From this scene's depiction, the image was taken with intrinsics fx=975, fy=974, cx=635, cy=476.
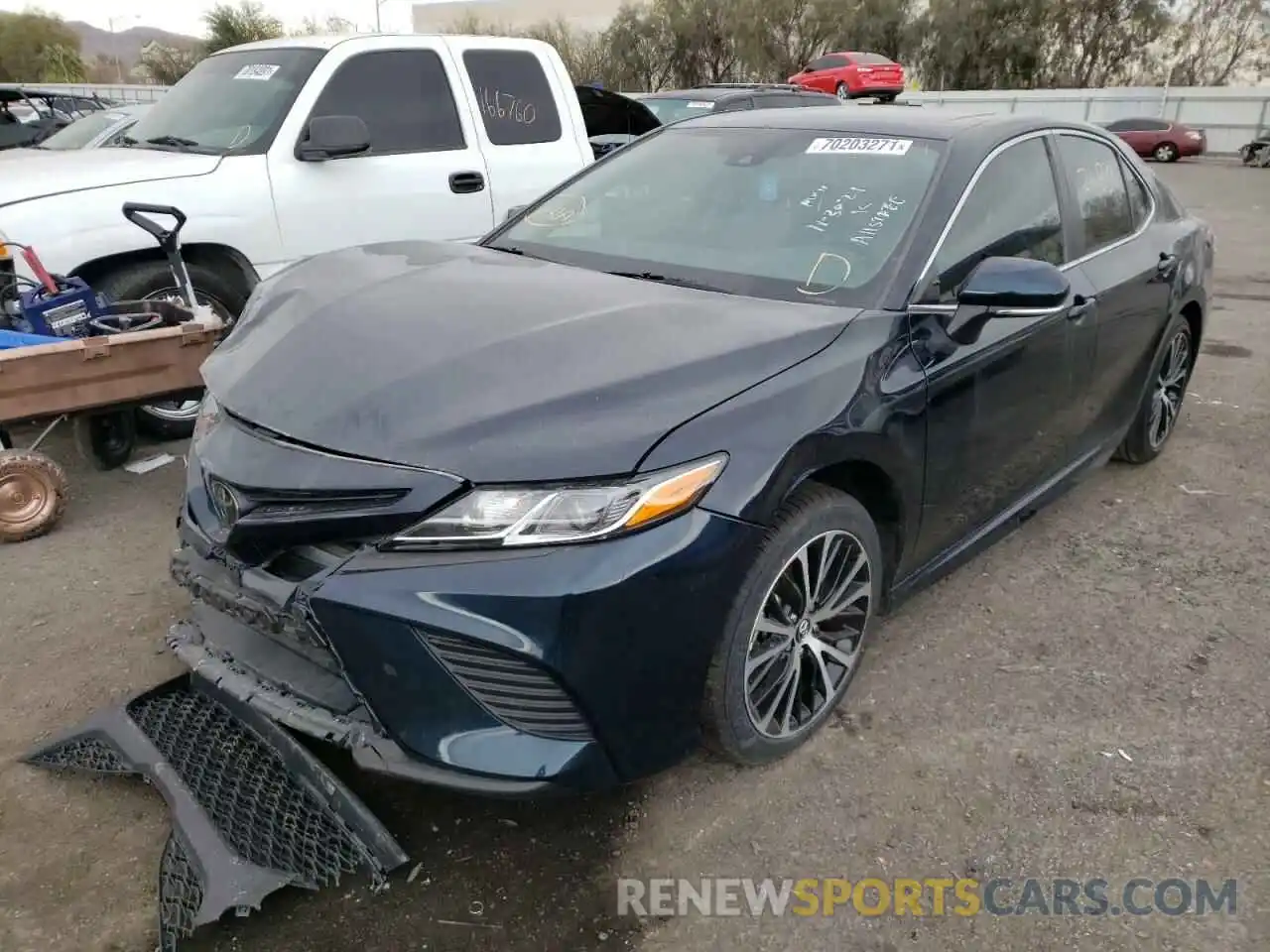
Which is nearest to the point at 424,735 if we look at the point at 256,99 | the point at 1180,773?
the point at 1180,773

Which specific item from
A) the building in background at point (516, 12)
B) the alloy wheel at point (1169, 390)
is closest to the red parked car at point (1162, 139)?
the alloy wheel at point (1169, 390)

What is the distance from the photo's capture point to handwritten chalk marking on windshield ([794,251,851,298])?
2.82 metres

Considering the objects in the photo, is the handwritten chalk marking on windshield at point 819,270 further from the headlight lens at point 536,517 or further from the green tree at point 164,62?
the green tree at point 164,62

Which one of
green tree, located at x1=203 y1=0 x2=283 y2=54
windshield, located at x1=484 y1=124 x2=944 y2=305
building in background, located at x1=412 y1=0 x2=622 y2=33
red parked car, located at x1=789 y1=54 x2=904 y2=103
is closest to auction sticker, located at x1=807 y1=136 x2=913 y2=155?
windshield, located at x1=484 y1=124 x2=944 y2=305

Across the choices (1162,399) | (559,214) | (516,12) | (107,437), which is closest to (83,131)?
(107,437)

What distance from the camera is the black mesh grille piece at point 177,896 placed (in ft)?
6.80

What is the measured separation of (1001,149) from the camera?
10.6 ft

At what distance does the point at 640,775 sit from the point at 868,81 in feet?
98.8

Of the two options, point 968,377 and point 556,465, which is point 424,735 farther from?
point 968,377

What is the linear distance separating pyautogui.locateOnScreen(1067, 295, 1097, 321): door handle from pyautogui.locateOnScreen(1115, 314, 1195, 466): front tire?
1000mm

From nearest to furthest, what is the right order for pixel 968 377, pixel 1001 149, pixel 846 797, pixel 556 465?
pixel 556 465, pixel 846 797, pixel 968 377, pixel 1001 149

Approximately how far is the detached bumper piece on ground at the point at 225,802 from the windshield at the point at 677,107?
29.9 ft

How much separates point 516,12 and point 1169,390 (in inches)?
2845

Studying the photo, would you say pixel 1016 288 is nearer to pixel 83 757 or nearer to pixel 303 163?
pixel 83 757
